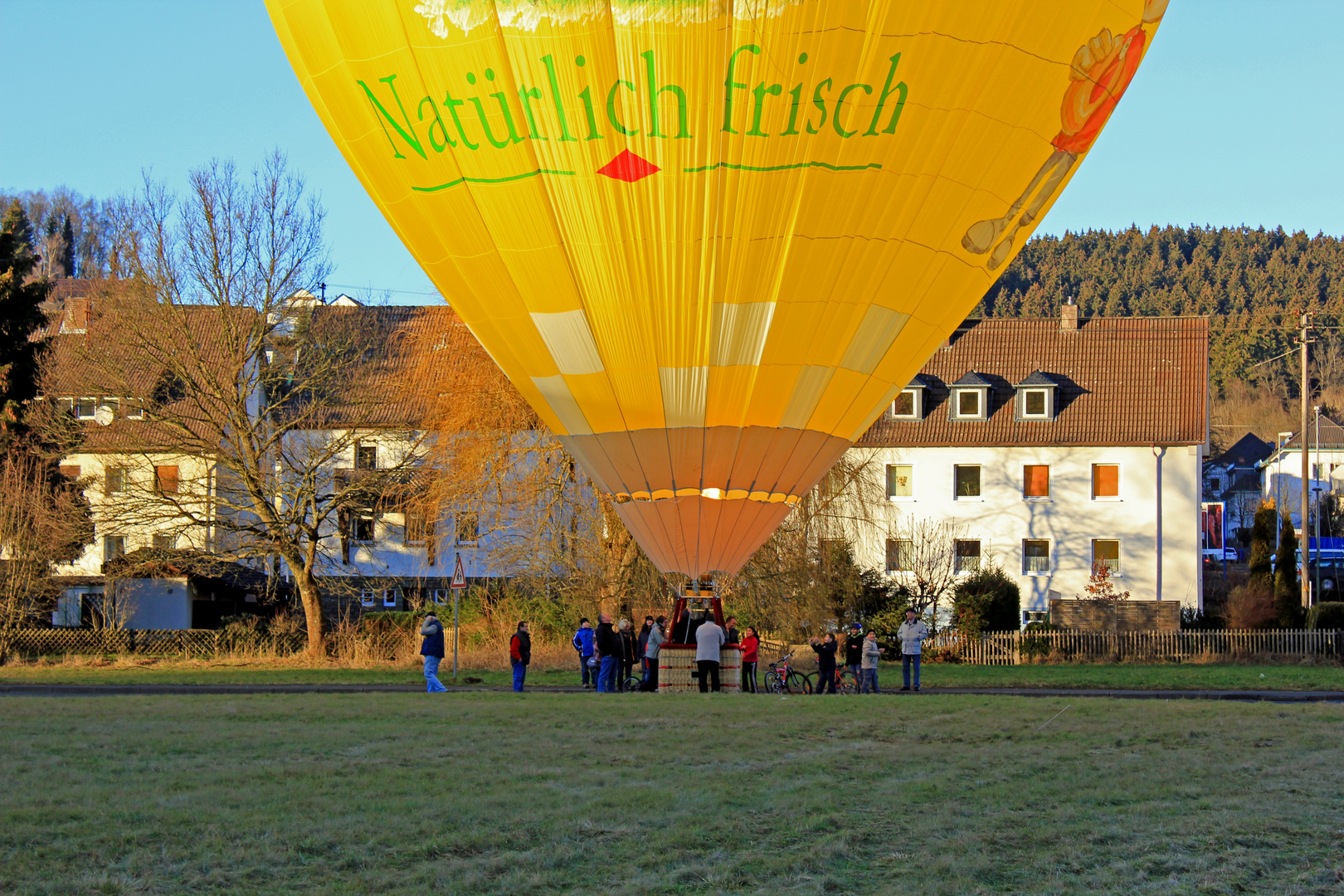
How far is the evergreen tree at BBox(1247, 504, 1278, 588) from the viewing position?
125ft

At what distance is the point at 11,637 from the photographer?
87.8 ft

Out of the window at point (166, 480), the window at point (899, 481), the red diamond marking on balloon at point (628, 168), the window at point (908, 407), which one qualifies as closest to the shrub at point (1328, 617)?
the window at point (899, 481)

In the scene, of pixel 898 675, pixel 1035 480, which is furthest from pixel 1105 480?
pixel 898 675

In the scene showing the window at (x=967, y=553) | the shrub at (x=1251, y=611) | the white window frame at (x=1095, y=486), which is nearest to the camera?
the shrub at (x=1251, y=611)

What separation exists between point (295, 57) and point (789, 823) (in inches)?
316

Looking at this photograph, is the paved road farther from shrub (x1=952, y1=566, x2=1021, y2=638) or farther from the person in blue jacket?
shrub (x1=952, y1=566, x2=1021, y2=638)

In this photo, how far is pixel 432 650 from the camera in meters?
17.5

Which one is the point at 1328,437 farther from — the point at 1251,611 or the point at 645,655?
the point at 645,655

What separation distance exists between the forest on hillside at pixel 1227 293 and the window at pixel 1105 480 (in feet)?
184

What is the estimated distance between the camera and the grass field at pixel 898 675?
20562mm

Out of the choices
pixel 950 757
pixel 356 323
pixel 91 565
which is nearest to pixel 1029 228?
pixel 950 757

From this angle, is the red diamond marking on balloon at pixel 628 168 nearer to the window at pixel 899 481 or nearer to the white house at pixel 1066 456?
the white house at pixel 1066 456

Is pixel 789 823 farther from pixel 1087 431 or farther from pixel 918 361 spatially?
pixel 1087 431

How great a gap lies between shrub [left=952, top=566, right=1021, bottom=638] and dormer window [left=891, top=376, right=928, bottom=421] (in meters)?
9.77
